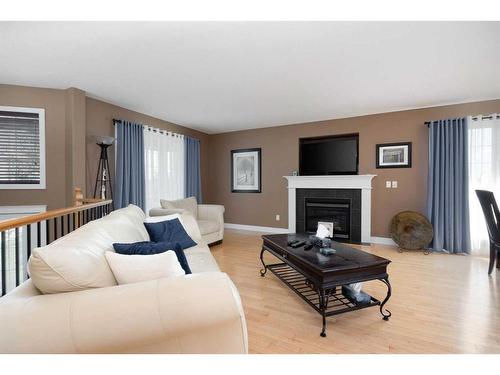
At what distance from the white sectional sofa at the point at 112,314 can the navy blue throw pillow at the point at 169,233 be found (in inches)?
55.8

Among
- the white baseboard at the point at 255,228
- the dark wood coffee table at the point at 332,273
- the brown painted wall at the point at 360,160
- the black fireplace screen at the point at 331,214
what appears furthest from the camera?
the white baseboard at the point at 255,228

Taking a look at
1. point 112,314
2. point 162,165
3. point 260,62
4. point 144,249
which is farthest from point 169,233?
point 162,165

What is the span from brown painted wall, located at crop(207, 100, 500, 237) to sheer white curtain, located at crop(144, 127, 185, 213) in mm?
1200

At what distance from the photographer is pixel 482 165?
371 cm

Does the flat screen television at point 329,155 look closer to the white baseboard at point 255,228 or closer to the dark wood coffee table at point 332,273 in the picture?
the white baseboard at point 255,228

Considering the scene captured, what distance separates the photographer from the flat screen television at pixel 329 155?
4695mm

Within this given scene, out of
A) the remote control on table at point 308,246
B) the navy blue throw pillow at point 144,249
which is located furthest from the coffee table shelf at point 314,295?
the navy blue throw pillow at point 144,249

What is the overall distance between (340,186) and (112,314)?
172 inches

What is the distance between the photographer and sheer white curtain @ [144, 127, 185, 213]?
14.9 ft

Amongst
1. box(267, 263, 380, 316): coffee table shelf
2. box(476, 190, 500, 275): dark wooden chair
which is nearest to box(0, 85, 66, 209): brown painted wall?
box(267, 263, 380, 316): coffee table shelf

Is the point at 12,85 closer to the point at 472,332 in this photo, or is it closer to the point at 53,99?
the point at 53,99

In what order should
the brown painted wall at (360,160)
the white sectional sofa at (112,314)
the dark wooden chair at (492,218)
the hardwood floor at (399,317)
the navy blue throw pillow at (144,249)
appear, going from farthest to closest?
the brown painted wall at (360,160) < the dark wooden chair at (492,218) < the hardwood floor at (399,317) < the navy blue throw pillow at (144,249) < the white sectional sofa at (112,314)

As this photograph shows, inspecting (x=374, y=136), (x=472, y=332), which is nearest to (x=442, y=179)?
(x=374, y=136)

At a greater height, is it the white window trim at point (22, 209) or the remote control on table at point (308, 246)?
the white window trim at point (22, 209)
